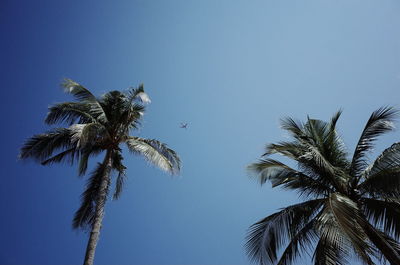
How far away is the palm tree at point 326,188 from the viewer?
7.86 meters

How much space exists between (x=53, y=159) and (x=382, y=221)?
13.1 meters

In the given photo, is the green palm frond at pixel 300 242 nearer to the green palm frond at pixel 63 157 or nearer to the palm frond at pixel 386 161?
the palm frond at pixel 386 161

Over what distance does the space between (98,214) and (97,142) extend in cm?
318

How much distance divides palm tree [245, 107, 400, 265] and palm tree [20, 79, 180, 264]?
4.61m

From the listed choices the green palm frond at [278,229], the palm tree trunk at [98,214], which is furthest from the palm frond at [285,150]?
the palm tree trunk at [98,214]

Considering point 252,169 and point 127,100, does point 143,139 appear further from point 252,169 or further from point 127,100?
point 252,169

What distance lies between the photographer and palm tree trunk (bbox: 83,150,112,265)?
28.0 ft

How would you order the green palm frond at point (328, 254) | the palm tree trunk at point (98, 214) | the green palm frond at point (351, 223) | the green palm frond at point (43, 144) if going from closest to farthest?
the green palm frond at point (351, 223) < the green palm frond at point (328, 254) < the palm tree trunk at point (98, 214) < the green palm frond at point (43, 144)

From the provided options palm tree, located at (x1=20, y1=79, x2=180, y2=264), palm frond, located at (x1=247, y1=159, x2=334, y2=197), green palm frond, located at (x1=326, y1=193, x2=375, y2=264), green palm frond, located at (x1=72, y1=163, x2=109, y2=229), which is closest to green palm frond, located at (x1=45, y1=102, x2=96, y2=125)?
palm tree, located at (x1=20, y1=79, x2=180, y2=264)

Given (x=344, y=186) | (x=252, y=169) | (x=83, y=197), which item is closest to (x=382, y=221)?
(x=344, y=186)

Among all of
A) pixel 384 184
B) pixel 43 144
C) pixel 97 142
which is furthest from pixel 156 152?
pixel 384 184

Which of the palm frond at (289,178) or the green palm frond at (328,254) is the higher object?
the palm frond at (289,178)

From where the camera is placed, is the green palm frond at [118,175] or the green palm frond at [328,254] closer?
the green palm frond at [328,254]

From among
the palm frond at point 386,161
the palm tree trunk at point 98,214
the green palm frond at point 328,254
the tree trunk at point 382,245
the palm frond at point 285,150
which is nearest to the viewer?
the tree trunk at point 382,245
